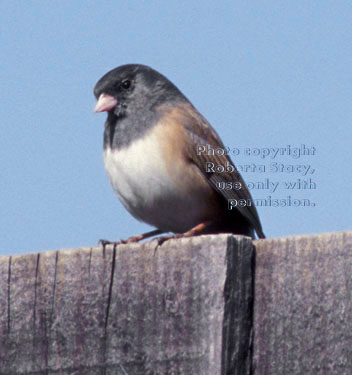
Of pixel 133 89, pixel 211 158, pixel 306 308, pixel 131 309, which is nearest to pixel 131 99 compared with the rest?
pixel 133 89

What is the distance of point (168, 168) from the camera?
346 cm

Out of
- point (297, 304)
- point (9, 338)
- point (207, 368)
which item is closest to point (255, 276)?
point (297, 304)

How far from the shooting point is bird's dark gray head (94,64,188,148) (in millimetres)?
3676

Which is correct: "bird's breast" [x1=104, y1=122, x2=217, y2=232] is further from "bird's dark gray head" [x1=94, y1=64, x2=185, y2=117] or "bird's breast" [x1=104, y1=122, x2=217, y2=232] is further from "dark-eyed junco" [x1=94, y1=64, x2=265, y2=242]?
"bird's dark gray head" [x1=94, y1=64, x2=185, y2=117]

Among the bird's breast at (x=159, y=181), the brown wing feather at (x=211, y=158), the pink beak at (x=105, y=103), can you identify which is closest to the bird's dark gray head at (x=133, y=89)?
the pink beak at (x=105, y=103)

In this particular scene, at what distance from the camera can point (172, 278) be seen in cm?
174

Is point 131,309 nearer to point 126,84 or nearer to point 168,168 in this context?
point 168,168

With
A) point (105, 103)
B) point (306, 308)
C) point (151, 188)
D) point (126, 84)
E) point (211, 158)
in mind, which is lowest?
point (306, 308)

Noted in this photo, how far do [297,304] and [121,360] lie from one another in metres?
0.42

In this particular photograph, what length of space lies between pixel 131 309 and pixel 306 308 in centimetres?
40

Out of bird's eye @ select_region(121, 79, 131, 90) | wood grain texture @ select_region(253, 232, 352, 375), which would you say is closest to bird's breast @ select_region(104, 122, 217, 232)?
bird's eye @ select_region(121, 79, 131, 90)

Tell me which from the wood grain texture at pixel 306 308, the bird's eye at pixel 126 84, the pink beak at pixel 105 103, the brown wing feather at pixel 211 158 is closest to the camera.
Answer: the wood grain texture at pixel 306 308

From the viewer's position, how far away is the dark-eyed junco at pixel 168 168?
3.48 meters

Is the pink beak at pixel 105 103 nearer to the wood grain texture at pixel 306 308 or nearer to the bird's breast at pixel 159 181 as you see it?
the bird's breast at pixel 159 181
